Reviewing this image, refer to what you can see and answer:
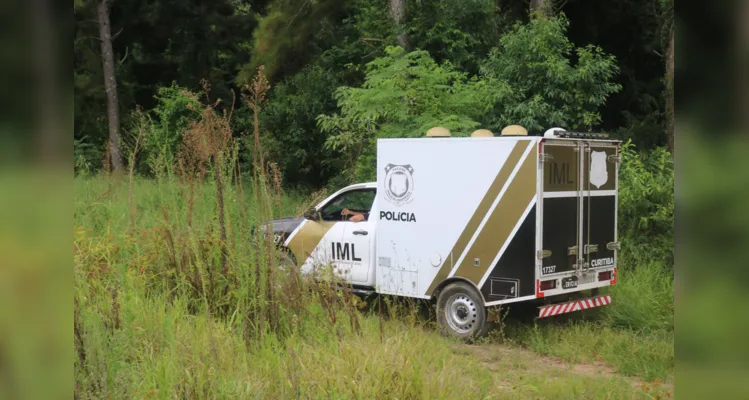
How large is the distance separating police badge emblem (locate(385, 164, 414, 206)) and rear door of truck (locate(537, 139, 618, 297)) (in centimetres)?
169

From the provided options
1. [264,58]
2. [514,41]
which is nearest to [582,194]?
[514,41]

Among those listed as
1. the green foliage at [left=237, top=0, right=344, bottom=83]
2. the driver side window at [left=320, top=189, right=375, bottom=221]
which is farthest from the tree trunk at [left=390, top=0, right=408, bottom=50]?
the driver side window at [left=320, top=189, right=375, bottom=221]

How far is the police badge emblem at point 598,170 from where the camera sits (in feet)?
29.1

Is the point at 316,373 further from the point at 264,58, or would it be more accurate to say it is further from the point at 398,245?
the point at 264,58

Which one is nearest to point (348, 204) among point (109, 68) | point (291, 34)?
point (291, 34)

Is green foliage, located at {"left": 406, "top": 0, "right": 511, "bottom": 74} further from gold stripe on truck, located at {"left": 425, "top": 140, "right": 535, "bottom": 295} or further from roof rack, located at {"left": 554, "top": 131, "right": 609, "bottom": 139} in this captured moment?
gold stripe on truck, located at {"left": 425, "top": 140, "right": 535, "bottom": 295}

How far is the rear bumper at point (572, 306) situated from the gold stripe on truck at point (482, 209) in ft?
3.69

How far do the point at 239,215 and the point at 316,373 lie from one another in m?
2.11

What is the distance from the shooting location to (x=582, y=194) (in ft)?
28.7

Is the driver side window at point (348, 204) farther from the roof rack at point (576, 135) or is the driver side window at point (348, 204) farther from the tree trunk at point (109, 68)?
the tree trunk at point (109, 68)

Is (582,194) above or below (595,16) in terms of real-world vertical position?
below
